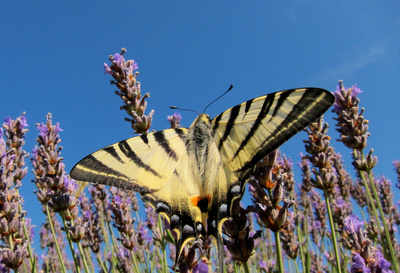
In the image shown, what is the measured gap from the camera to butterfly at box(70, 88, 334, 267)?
1.76 m

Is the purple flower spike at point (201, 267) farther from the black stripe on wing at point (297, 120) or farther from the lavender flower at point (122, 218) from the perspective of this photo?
the lavender flower at point (122, 218)

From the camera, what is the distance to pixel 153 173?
2.17 meters

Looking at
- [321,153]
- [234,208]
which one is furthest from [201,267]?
[321,153]

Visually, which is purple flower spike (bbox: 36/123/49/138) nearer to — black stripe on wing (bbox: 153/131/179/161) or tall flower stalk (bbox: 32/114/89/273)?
tall flower stalk (bbox: 32/114/89/273)

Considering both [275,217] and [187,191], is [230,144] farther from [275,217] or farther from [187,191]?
[275,217]

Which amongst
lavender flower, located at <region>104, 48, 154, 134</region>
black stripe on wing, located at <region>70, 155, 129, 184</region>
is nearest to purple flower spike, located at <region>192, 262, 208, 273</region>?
black stripe on wing, located at <region>70, 155, 129, 184</region>

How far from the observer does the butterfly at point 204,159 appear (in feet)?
5.79

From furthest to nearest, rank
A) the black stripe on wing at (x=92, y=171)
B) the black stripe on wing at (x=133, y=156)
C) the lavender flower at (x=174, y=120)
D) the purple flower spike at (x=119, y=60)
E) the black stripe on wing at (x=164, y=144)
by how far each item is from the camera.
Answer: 1. the lavender flower at (x=174, y=120)
2. the purple flower spike at (x=119, y=60)
3. the black stripe on wing at (x=164, y=144)
4. the black stripe on wing at (x=133, y=156)
5. the black stripe on wing at (x=92, y=171)

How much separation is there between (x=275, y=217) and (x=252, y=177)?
0.88 ft

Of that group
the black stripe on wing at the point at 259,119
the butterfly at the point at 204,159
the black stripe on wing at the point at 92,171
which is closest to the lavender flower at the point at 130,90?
the butterfly at the point at 204,159

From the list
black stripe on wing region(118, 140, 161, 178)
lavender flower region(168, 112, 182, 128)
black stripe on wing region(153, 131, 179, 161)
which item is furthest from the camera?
lavender flower region(168, 112, 182, 128)

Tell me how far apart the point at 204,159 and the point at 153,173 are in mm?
349

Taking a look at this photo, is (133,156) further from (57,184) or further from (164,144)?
(57,184)

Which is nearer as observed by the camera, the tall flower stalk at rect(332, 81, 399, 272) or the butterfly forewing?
the butterfly forewing
